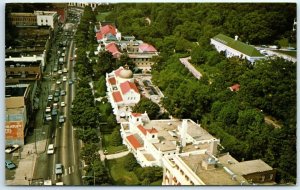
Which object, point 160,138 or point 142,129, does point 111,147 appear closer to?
point 142,129

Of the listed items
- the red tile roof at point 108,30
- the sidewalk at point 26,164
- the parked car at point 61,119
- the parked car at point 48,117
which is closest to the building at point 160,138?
the parked car at point 61,119

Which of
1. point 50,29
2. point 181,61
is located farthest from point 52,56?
point 181,61

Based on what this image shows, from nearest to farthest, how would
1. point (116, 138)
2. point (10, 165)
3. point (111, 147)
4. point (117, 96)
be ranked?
point (10, 165)
point (111, 147)
point (116, 138)
point (117, 96)

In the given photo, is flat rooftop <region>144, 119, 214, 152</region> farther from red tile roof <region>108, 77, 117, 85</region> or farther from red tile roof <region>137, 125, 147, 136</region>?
red tile roof <region>108, 77, 117, 85</region>

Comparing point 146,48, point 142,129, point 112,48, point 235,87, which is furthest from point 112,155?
point 112,48

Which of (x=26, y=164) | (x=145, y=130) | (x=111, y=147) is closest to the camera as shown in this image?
(x=26, y=164)
